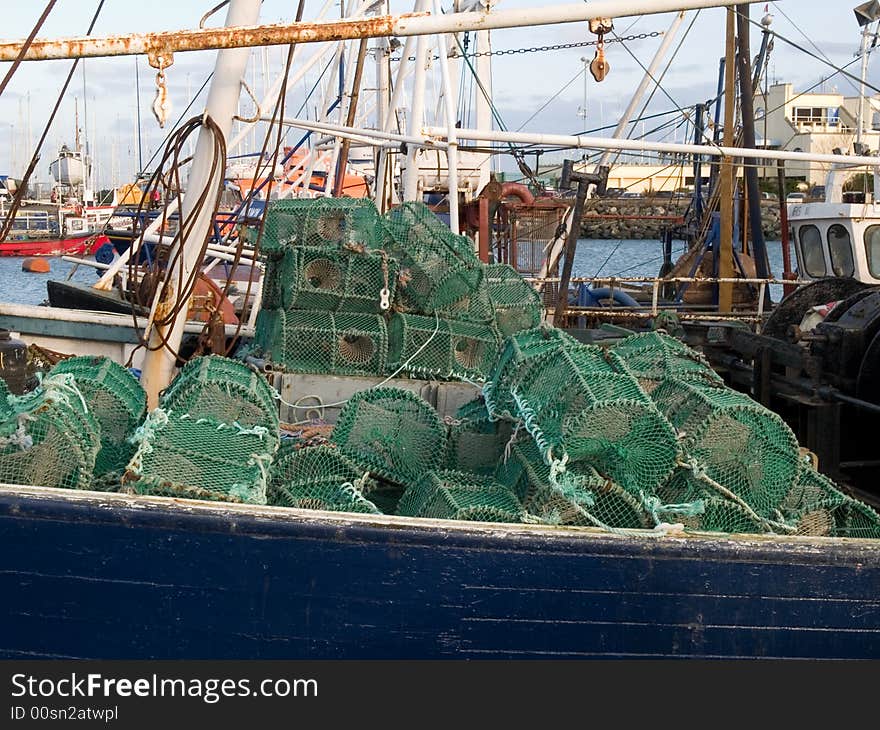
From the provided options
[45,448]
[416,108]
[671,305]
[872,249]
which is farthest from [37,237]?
[45,448]

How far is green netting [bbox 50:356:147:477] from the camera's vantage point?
457 centimetres

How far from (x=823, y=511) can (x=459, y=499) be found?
1633 millimetres

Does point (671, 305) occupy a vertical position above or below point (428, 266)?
below

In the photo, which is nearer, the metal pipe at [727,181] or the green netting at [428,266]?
the green netting at [428,266]

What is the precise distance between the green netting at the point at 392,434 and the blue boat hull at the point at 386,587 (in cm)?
104

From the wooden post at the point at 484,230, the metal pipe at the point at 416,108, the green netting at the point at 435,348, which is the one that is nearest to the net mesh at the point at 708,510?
the green netting at the point at 435,348

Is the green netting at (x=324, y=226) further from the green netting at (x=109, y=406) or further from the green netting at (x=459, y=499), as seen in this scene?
the green netting at (x=459, y=499)

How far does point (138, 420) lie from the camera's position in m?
4.77

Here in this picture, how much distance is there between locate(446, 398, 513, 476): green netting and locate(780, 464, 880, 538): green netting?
53.2 inches

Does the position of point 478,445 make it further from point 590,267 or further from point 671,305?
point 590,267

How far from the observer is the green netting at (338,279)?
667cm

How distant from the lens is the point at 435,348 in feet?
22.0

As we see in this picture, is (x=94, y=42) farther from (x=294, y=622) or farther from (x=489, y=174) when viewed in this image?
(x=489, y=174)

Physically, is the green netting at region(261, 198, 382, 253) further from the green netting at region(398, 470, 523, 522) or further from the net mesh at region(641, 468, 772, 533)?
the net mesh at region(641, 468, 772, 533)
